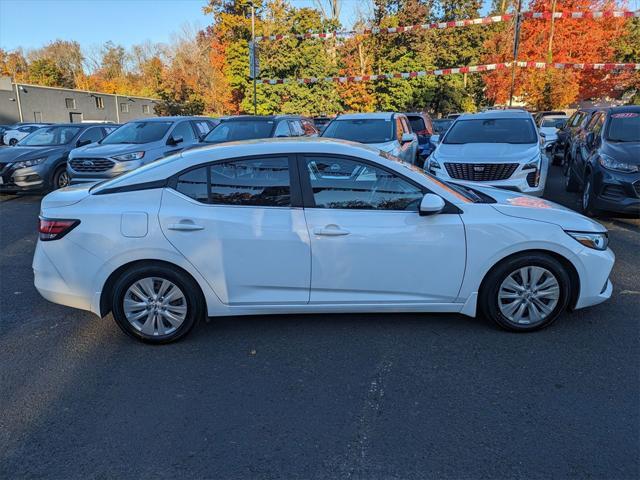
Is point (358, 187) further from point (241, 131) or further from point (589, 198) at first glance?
point (241, 131)

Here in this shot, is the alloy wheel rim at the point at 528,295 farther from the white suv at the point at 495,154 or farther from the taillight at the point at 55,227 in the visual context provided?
the white suv at the point at 495,154

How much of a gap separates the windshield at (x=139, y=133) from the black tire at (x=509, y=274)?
8665 millimetres

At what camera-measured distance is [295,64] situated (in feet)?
111

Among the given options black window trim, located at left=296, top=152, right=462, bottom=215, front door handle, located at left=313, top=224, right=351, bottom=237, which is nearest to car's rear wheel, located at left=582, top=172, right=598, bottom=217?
black window trim, located at left=296, top=152, right=462, bottom=215

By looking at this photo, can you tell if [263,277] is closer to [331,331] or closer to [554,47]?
[331,331]

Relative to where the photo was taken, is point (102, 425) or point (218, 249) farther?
point (218, 249)

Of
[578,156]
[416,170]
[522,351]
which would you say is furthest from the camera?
[578,156]

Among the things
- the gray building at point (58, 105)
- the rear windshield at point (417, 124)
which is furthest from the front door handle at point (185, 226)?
the gray building at point (58, 105)

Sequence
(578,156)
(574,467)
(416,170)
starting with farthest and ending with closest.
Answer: (578,156), (416,170), (574,467)

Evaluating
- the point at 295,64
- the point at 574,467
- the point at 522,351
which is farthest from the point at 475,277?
the point at 295,64

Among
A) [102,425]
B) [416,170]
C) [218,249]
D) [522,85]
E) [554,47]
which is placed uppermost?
[554,47]

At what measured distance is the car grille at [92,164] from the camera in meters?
9.71

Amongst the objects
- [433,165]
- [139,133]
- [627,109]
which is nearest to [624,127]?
[627,109]

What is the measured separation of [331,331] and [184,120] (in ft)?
28.8
